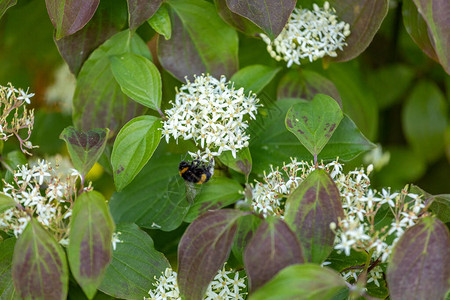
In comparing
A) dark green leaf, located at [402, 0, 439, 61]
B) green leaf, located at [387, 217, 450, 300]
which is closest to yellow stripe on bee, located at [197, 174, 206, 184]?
green leaf, located at [387, 217, 450, 300]

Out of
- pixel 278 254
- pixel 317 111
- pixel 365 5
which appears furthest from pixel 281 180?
pixel 365 5

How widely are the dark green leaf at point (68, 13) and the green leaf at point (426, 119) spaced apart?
1.07 m

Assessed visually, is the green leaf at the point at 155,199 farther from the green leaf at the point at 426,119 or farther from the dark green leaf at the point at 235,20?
the green leaf at the point at 426,119

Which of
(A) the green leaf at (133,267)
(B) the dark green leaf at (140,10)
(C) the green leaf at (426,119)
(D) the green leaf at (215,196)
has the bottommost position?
(C) the green leaf at (426,119)

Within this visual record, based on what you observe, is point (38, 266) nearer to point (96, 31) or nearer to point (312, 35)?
point (96, 31)

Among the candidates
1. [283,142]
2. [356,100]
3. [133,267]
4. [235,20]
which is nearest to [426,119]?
[356,100]

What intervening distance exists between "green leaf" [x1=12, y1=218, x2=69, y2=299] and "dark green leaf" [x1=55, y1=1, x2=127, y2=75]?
18.0 inches

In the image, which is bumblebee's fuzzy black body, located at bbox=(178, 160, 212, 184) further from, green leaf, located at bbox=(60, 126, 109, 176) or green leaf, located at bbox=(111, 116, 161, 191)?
green leaf, located at bbox=(60, 126, 109, 176)

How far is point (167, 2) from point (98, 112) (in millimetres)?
260

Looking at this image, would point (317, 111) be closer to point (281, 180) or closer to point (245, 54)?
point (281, 180)

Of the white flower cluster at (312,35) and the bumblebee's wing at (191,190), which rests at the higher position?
the white flower cluster at (312,35)

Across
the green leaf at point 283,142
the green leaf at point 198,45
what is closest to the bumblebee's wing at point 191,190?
the green leaf at point 283,142

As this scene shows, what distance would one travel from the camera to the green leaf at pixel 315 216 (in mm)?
724

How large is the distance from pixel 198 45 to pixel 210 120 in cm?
Result: 23
